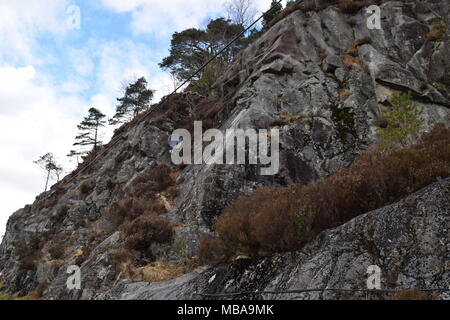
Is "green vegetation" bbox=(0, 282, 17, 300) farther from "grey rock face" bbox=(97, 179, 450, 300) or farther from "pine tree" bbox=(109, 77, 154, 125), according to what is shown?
"pine tree" bbox=(109, 77, 154, 125)

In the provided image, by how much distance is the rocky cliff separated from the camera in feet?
18.4

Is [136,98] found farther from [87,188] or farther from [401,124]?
[401,124]

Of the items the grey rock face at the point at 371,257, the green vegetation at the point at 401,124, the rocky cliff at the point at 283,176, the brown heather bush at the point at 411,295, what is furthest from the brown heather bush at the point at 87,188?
the brown heather bush at the point at 411,295

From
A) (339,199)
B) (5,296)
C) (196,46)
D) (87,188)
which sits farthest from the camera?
(196,46)

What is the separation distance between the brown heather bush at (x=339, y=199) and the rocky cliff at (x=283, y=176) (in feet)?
1.29

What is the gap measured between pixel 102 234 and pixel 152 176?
3.87 m

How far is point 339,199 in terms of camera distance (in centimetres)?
692

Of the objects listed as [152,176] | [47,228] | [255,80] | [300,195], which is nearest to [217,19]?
[255,80]

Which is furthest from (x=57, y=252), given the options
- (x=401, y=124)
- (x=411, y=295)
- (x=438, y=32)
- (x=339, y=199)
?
(x=438, y=32)

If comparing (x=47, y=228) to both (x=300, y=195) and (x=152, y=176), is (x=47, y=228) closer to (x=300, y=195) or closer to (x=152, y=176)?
(x=152, y=176)

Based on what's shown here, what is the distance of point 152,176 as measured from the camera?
1809 centimetres

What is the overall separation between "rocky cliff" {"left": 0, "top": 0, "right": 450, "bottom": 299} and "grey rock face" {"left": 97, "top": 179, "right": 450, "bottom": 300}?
0.07 feet

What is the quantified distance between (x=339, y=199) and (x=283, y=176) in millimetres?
6939

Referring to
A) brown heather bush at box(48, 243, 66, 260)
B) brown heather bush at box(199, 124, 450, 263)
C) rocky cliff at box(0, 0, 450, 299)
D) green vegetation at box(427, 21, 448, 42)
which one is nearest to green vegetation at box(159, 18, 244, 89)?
rocky cliff at box(0, 0, 450, 299)
